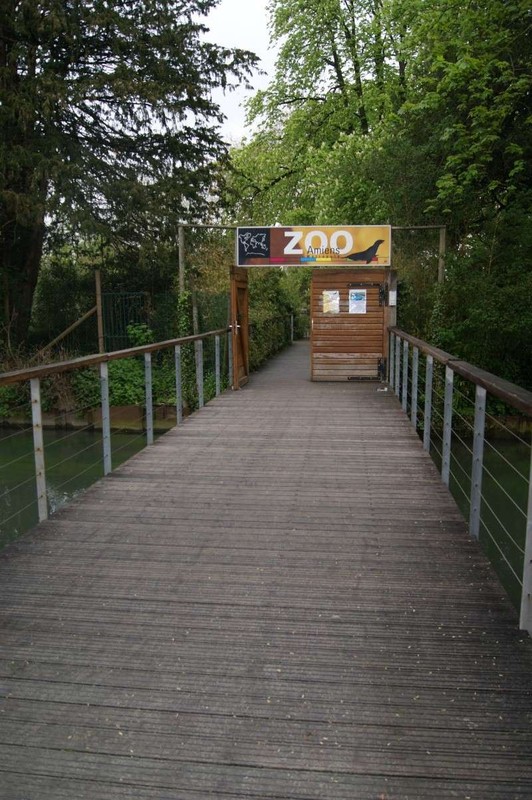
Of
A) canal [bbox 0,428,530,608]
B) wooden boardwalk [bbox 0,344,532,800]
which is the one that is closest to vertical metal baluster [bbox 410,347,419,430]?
canal [bbox 0,428,530,608]

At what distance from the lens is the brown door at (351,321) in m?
12.1

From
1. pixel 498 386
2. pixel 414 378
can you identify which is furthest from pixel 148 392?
pixel 498 386

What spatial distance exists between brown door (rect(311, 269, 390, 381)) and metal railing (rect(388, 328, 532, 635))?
2.03ft

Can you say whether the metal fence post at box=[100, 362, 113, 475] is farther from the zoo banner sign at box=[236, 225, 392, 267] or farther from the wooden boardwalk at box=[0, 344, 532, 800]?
the zoo banner sign at box=[236, 225, 392, 267]

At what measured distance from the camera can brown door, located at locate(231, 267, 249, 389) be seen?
1104 centimetres

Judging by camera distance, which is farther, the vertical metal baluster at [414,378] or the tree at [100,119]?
the tree at [100,119]

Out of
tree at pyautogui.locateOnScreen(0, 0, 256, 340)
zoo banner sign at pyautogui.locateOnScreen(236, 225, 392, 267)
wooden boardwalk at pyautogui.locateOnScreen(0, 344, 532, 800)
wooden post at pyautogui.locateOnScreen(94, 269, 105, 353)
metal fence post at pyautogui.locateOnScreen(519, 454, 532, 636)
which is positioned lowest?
wooden boardwalk at pyautogui.locateOnScreen(0, 344, 532, 800)

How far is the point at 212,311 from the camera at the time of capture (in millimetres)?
13930

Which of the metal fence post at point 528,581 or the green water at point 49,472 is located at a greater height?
the metal fence post at point 528,581

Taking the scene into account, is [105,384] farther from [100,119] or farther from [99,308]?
[100,119]

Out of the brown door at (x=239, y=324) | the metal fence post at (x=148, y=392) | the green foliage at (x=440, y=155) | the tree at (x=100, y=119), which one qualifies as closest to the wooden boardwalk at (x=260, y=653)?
the metal fence post at (x=148, y=392)

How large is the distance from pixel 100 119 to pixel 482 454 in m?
12.9

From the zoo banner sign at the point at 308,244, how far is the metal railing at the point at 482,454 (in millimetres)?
1640

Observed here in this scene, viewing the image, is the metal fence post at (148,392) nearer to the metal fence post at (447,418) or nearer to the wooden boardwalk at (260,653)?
the wooden boardwalk at (260,653)
